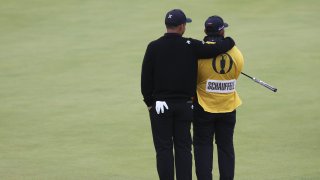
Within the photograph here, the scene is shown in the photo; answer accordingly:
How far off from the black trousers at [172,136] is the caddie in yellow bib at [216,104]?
23 centimetres

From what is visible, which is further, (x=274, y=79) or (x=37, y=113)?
(x=274, y=79)

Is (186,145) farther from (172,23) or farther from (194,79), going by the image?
(172,23)

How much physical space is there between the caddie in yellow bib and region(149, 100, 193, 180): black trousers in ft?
0.76

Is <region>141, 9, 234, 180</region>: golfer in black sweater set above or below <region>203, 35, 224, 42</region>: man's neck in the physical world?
below

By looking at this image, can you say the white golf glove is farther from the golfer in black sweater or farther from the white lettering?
the white lettering

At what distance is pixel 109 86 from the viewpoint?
44.2 ft

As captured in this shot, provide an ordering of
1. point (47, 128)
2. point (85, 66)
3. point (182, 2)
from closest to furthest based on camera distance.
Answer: point (47, 128) → point (85, 66) → point (182, 2)

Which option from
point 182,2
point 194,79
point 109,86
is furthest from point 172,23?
point 182,2

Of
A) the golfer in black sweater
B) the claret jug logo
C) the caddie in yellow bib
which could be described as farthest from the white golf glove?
the claret jug logo

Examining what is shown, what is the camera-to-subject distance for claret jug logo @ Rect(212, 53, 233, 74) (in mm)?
6910

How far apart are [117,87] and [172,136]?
6520 millimetres

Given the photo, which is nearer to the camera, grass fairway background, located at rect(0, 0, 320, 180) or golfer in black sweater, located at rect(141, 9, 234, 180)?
golfer in black sweater, located at rect(141, 9, 234, 180)

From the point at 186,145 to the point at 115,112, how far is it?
523 centimetres

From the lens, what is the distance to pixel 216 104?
23.2ft
